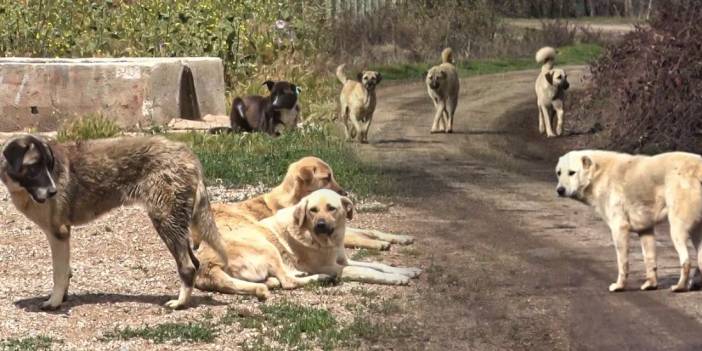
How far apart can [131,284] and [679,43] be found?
1046 centimetres

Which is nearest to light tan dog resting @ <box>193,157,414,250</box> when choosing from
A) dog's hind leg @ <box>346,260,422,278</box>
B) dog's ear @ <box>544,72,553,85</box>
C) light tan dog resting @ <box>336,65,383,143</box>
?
dog's hind leg @ <box>346,260,422,278</box>

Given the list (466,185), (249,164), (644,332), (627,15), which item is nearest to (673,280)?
(644,332)

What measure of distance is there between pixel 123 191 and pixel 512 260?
11.2 ft

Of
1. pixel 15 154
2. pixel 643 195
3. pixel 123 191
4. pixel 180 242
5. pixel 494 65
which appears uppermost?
pixel 15 154

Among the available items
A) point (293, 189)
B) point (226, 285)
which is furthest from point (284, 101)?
point (226, 285)

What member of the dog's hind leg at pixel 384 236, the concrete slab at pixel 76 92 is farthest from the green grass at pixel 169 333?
the concrete slab at pixel 76 92

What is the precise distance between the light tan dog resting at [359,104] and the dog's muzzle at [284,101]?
46.2 inches

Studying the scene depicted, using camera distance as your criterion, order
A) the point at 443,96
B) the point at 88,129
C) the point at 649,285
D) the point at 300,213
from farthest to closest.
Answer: the point at 443,96
the point at 88,129
the point at 300,213
the point at 649,285

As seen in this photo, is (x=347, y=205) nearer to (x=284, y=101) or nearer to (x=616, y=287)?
(x=616, y=287)

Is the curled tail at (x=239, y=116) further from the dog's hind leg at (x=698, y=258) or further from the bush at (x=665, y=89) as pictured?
the dog's hind leg at (x=698, y=258)

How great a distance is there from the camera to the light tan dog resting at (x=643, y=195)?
9.59 metres

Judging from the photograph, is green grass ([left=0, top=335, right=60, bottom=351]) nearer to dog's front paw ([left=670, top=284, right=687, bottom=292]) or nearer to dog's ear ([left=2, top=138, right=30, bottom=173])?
dog's ear ([left=2, top=138, right=30, bottom=173])

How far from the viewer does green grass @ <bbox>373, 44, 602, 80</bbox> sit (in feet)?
100

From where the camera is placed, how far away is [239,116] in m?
19.6
